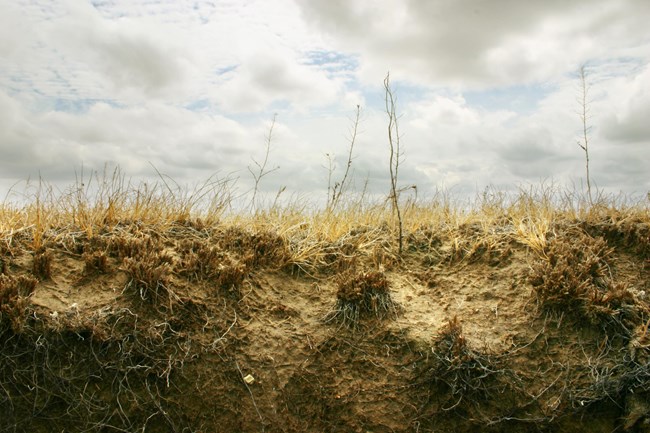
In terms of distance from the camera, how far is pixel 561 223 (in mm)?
6891

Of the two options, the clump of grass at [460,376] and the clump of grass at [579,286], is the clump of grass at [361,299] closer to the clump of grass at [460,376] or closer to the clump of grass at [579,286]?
the clump of grass at [460,376]

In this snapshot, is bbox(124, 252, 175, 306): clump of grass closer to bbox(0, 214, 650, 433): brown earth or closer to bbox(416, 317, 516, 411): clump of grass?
bbox(0, 214, 650, 433): brown earth

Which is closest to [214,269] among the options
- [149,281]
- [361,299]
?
[149,281]

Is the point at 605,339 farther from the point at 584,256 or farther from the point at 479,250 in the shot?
the point at 479,250

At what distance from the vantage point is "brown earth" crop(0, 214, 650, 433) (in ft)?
16.1

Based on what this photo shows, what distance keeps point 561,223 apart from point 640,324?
72.0 inches

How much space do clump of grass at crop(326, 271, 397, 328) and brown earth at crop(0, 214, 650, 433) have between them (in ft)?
0.06

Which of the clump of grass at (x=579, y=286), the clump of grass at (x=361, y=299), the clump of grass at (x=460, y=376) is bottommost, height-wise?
the clump of grass at (x=460, y=376)

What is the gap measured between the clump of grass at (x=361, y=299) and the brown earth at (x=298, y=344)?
2cm

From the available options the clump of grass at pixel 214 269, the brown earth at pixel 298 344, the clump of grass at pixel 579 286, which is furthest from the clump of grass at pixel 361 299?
the clump of grass at pixel 579 286

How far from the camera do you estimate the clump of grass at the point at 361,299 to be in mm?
5586

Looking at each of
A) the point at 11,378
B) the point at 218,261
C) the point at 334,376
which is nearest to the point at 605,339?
the point at 334,376

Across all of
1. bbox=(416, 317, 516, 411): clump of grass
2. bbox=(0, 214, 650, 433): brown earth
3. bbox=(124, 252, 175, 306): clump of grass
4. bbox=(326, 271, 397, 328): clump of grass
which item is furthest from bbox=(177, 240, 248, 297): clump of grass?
bbox=(416, 317, 516, 411): clump of grass

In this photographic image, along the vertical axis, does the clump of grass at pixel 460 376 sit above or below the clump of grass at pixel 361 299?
below
